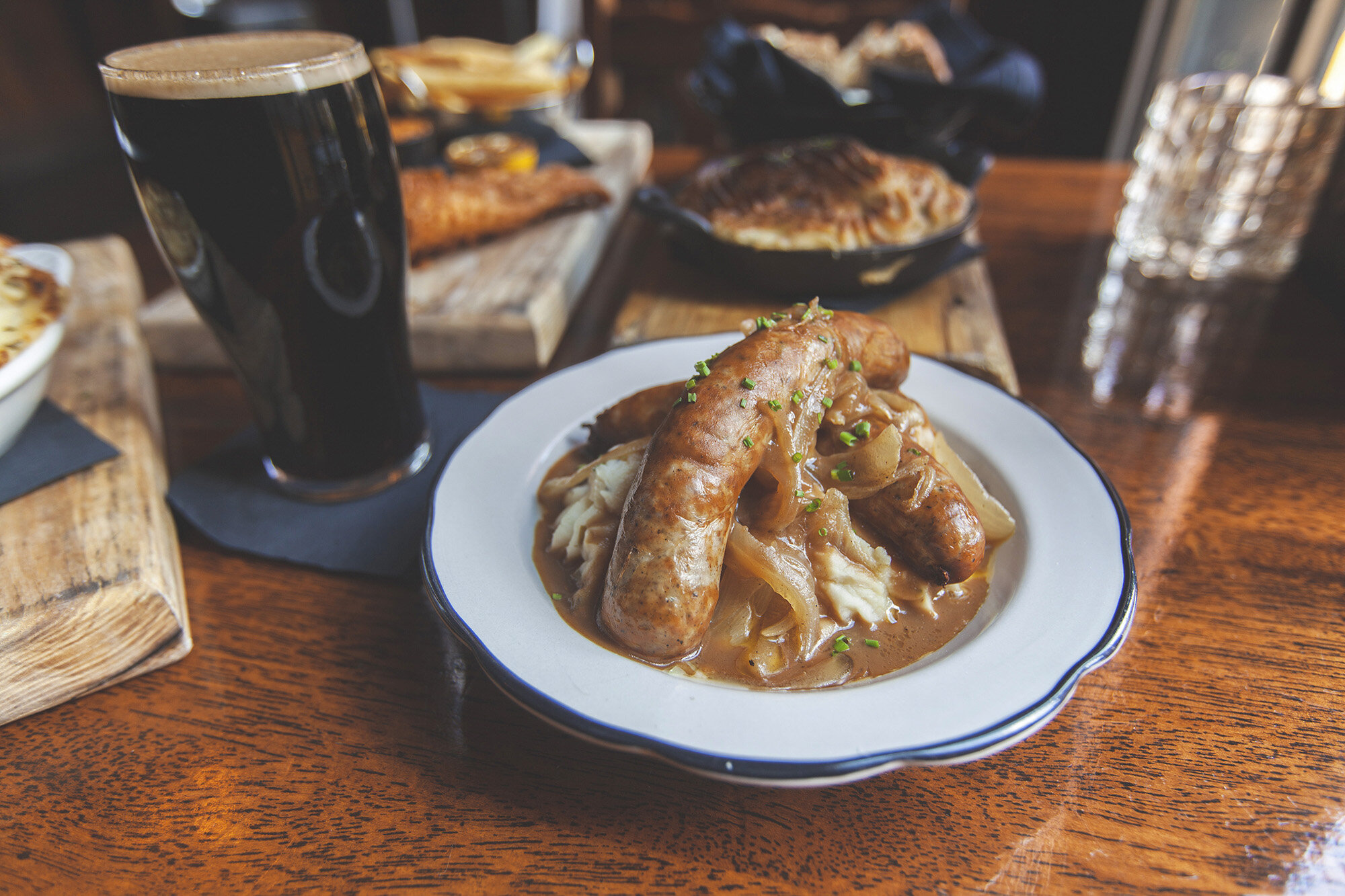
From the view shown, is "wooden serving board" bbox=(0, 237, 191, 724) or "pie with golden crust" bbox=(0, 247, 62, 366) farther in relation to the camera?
"pie with golden crust" bbox=(0, 247, 62, 366)

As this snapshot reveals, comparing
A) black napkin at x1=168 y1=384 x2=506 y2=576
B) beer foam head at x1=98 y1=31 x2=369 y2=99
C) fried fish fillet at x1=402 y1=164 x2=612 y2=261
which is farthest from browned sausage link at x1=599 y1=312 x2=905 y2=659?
fried fish fillet at x1=402 y1=164 x2=612 y2=261

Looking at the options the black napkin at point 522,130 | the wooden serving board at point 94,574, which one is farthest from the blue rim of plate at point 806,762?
the black napkin at point 522,130

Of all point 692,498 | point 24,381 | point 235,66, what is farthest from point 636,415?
point 24,381

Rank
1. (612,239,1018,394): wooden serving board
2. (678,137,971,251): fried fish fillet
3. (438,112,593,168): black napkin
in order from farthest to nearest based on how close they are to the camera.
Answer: (438,112,593,168): black napkin, (678,137,971,251): fried fish fillet, (612,239,1018,394): wooden serving board

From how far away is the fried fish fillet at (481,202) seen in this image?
2666 mm

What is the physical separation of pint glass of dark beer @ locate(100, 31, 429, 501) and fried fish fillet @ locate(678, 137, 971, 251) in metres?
1.15

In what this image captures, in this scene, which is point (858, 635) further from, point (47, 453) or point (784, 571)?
point (47, 453)

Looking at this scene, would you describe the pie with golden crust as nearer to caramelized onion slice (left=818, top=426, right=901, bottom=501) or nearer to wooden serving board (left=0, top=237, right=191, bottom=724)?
wooden serving board (left=0, top=237, right=191, bottom=724)

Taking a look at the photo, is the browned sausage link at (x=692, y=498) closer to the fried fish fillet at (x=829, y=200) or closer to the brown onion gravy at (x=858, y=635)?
the brown onion gravy at (x=858, y=635)

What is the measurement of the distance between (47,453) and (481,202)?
1604 millimetres

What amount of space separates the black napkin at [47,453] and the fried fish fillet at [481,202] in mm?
1219

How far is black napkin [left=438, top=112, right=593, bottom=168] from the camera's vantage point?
367 centimetres

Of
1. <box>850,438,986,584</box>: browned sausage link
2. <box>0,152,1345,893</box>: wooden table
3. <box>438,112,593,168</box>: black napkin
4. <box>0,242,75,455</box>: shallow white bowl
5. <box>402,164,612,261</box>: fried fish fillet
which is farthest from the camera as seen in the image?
<box>438,112,593,168</box>: black napkin

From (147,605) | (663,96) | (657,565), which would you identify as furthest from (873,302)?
(663,96)
